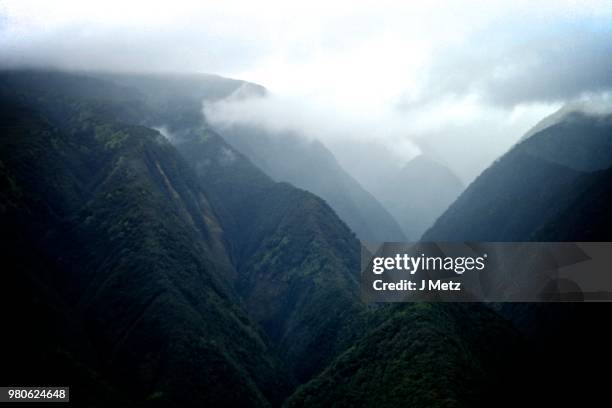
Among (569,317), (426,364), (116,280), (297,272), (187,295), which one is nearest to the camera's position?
(426,364)

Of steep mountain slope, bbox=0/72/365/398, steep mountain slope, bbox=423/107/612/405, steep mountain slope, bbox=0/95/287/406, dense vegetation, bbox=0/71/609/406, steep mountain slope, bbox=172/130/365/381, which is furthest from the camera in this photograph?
steep mountain slope, bbox=172/130/365/381

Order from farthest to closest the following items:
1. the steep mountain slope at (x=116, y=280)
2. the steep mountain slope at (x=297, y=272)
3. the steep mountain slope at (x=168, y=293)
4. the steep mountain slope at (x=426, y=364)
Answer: the steep mountain slope at (x=297, y=272) → the steep mountain slope at (x=116, y=280) → the steep mountain slope at (x=168, y=293) → the steep mountain slope at (x=426, y=364)

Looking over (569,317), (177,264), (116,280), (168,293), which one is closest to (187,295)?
(168,293)

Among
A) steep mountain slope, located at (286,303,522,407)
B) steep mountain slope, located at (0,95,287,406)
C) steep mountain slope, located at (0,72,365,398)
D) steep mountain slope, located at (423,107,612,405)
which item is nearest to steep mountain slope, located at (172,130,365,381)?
steep mountain slope, located at (0,72,365,398)

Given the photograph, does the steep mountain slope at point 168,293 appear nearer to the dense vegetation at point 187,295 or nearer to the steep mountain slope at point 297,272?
the dense vegetation at point 187,295

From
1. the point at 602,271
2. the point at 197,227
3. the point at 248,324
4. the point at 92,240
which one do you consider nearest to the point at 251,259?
the point at 197,227

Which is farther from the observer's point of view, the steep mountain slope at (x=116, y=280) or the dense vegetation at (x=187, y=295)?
the steep mountain slope at (x=116, y=280)

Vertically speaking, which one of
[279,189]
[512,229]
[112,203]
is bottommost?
[112,203]

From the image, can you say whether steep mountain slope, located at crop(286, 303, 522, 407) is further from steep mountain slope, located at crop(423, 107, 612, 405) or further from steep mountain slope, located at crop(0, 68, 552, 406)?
steep mountain slope, located at crop(423, 107, 612, 405)

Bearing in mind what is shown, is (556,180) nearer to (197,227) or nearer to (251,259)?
(251,259)

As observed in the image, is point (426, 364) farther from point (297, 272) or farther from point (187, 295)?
point (297, 272)

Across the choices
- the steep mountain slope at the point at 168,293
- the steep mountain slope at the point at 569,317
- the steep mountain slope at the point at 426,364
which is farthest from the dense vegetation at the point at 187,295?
the steep mountain slope at the point at 569,317
